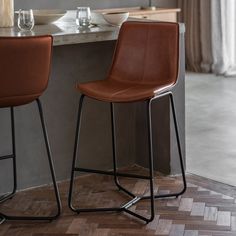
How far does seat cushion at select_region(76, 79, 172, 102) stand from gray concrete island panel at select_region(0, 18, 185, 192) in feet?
0.95

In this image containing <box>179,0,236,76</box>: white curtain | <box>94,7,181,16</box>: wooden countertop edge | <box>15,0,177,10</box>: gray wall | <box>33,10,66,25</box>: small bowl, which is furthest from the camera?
<box>179,0,236,76</box>: white curtain

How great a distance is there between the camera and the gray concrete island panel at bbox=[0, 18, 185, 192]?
11.8 feet

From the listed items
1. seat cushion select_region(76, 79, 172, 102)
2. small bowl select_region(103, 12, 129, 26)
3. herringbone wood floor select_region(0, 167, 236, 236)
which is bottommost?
herringbone wood floor select_region(0, 167, 236, 236)

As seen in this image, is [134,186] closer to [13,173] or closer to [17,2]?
[13,173]

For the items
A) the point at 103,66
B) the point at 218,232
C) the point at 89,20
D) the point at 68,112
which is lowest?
the point at 218,232

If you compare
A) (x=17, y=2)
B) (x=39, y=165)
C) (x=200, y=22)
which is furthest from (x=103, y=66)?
(x=200, y=22)

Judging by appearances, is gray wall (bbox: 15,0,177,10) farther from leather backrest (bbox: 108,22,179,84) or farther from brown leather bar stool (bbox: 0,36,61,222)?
brown leather bar stool (bbox: 0,36,61,222)

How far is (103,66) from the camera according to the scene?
3785 mm

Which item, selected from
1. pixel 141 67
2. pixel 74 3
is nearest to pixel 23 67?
pixel 141 67

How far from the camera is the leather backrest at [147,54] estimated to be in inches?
130

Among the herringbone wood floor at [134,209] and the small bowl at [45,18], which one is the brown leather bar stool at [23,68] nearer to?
the herringbone wood floor at [134,209]

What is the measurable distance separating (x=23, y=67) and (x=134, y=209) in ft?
3.31

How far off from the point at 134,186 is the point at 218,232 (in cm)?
79

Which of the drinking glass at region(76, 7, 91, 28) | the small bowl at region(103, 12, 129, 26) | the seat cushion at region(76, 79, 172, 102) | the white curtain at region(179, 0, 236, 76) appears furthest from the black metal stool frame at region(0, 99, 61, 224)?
the white curtain at region(179, 0, 236, 76)
